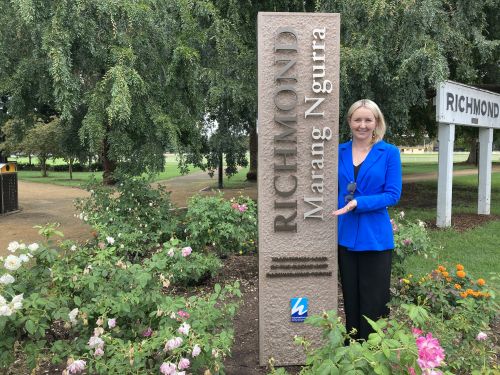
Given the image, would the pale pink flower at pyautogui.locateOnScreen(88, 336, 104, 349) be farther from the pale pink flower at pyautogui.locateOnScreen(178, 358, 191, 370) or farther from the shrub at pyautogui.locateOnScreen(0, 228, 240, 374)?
the pale pink flower at pyautogui.locateOnScreen(178, 358, 191, 370)

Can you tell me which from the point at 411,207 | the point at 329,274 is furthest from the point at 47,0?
the point at 411,207

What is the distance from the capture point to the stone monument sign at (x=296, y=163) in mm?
3066

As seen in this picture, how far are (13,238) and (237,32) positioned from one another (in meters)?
5.18

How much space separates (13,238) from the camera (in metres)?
8.28

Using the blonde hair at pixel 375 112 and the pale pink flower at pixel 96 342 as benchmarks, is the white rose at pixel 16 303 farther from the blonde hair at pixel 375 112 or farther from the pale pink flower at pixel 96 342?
the blonde hair at pixel 375 112

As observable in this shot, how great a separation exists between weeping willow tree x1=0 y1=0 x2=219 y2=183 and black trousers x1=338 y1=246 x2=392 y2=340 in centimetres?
301

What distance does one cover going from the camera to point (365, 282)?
2885mm

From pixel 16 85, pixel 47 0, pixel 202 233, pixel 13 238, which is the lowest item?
pixel 13 238

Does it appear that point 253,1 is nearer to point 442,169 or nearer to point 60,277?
point 442,169

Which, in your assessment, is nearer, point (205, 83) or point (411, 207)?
point (205, 83)

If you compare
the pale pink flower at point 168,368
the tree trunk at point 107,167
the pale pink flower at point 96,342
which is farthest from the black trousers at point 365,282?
the tree trunk at point 107,167

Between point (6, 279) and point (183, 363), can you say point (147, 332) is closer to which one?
point (183, 363)

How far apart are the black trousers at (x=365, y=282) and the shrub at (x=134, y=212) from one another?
265 centimetres

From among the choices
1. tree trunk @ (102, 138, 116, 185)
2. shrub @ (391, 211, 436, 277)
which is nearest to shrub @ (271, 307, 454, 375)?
shrub @ (391, 211, 436, 277)
